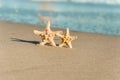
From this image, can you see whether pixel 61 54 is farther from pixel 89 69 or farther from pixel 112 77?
pixel 112 77

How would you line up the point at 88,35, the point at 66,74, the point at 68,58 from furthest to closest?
the point at 88,35 → the point at 68,58 → the point at 66,74

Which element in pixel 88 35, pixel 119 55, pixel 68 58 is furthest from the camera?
pixel 88 35

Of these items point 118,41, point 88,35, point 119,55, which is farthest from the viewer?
point 88,35

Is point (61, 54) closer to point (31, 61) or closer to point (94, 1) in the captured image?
point (31, 61)

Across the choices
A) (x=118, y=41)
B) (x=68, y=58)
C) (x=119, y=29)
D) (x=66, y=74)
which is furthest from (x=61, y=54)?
(x=119, y=29)

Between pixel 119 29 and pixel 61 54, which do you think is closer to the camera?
pixel 61 54

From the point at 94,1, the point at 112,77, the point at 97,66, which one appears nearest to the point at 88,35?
the point at 97,66
